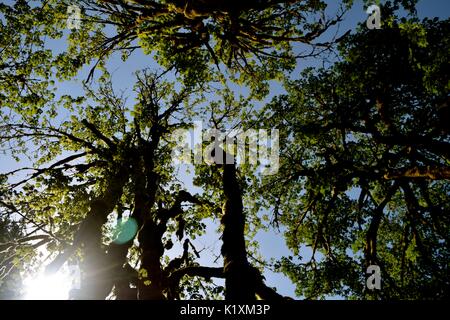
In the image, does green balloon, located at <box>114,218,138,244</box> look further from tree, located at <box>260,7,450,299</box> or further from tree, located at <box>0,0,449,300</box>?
tree, located at <box>260,7,450,299</box>

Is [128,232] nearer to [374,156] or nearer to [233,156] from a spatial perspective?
[233,156]

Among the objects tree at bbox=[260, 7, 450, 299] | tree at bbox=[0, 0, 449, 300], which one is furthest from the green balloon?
tree at bbox=[260, 7, 450, 299]

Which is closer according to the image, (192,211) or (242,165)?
(192,211)

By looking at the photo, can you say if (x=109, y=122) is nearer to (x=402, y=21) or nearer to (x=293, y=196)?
(x=293, y=196)

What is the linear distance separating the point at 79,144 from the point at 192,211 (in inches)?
303

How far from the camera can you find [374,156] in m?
12.4

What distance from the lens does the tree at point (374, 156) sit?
375 inches

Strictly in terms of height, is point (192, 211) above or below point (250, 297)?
above

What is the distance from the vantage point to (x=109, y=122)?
661 inches

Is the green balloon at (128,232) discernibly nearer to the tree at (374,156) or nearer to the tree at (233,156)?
the tree at (233,156)

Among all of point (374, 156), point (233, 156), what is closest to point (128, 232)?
point (233, 156)
